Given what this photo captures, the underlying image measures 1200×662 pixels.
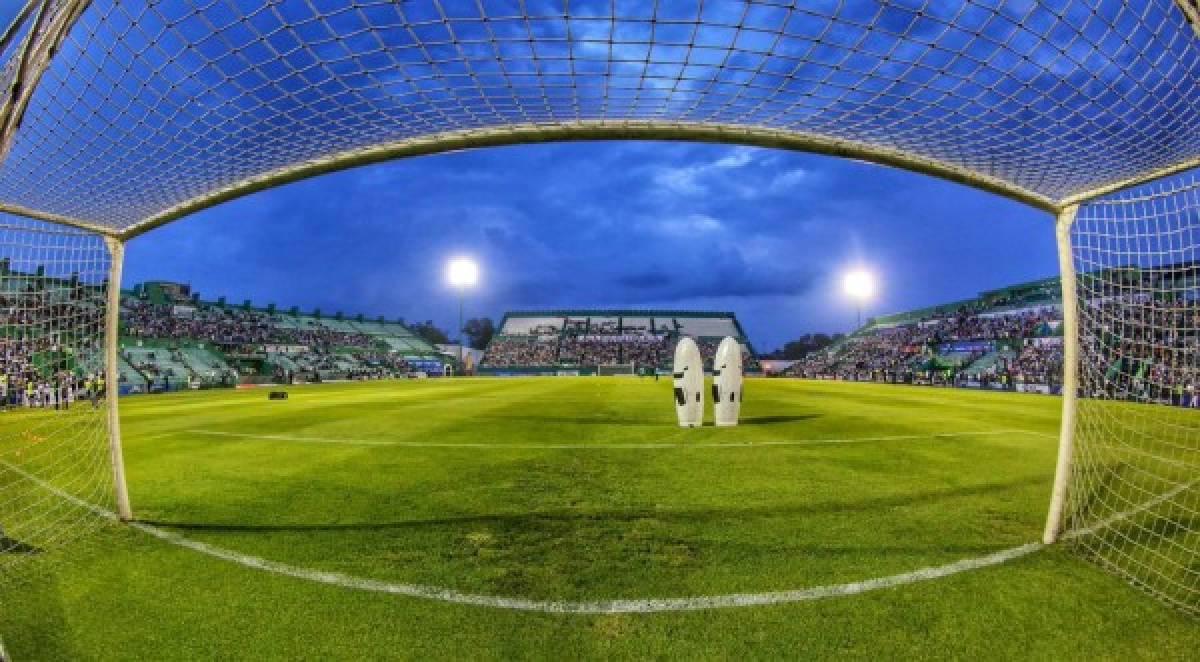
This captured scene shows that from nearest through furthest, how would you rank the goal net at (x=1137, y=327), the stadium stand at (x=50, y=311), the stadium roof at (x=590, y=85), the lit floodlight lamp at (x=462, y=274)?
the stadium roof at (x=590, y=85), the goal net at (x=1137, y=327), the stadium stand at (x=50, y=311), the lit floodlight lamp at (x=462, y=274)

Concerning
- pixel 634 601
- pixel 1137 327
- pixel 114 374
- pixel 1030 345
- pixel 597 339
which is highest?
pixel 597 339

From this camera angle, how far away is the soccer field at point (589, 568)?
9.00 feet

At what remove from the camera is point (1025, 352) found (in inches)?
1543

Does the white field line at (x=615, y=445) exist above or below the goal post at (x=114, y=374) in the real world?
below

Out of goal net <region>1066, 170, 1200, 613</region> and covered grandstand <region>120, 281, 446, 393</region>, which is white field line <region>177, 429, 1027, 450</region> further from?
covered grandstand <region>120, 281, 446, 393</region>

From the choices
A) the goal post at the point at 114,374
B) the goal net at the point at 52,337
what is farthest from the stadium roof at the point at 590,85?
the goal net at the point at 52,337

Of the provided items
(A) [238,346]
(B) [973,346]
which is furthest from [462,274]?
(B) [973,346]

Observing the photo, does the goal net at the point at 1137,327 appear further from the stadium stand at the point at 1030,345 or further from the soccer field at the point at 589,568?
the soccer field at the point at 589,568

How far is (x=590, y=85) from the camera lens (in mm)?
3646

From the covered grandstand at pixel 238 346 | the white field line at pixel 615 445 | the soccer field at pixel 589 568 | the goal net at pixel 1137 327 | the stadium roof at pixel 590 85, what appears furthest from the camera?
the covered grandstand at pixel 238 346

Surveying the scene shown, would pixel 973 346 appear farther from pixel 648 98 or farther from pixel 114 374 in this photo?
pixel 114 374

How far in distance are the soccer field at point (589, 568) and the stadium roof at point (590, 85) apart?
274 centimetres

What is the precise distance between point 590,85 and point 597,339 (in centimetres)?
8041

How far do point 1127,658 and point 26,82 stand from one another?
5732mm
